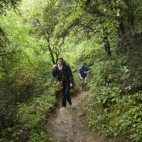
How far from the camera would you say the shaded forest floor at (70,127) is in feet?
21.6

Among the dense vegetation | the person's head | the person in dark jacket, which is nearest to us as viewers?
the dense vegetation

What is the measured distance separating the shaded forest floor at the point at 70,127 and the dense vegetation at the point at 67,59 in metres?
0.28

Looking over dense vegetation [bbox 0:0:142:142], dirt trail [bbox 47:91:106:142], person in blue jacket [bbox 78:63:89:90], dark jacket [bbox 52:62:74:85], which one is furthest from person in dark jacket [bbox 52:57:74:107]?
person in blue jacket [bbox 78:63:89:90]

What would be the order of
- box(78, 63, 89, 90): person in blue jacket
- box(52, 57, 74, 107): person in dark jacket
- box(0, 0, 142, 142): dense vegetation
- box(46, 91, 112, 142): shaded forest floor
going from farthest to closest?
1. box(78, 63, 89, 90): person in blue jacket
2. box(52, 57, 74, 107): person in dark jacket
3. box(46, 91, 112, 142): shaded forest floor
4. box(0, 0, 142, 142): dense vegetation

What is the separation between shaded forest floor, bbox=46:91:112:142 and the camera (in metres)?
6.57

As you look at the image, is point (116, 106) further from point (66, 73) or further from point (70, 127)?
point (66, 73)

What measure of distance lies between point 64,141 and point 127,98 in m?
2.31

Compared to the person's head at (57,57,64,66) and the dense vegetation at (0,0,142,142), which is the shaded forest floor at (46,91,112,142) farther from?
the person's head at (57,57,64,66)

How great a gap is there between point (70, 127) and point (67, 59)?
31.5 ft

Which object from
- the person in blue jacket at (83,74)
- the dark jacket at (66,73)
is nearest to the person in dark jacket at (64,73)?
the dark jacket at (66,73)

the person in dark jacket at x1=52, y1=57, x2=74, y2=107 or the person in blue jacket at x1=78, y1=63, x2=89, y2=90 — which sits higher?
the person in dark jacket at x1=52, y1=57, x2=74, y2=107

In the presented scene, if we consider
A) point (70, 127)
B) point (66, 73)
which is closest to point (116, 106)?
point (70, 127)

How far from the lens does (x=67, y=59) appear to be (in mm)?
16797

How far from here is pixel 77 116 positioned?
8578 mm
